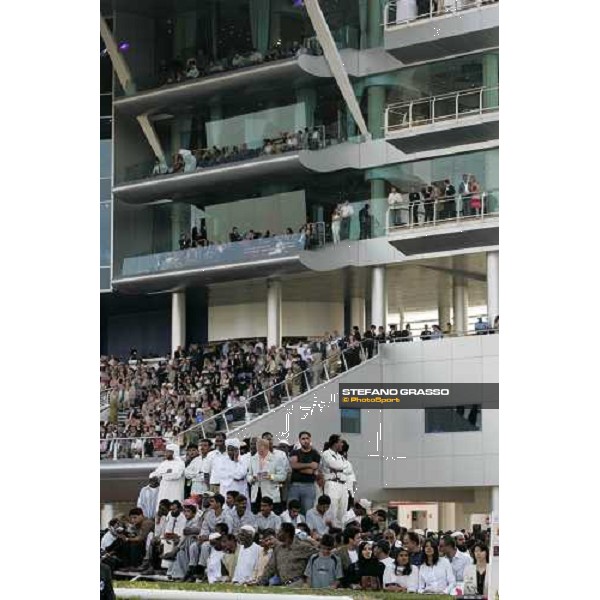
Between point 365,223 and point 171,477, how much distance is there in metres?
1.79

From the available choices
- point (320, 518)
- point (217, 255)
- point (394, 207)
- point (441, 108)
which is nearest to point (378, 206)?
point (394, 207)

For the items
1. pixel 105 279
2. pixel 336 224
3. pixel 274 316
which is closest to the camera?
pixel 336 224

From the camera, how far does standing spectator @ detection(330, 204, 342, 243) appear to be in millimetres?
10258

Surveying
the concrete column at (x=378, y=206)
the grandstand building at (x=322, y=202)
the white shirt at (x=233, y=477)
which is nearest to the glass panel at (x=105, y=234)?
the grandstand building at (x=322, y=202)

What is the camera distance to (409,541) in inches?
378

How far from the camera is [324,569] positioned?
9727 mm

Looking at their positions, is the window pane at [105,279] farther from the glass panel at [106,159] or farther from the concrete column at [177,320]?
the glass panel at [106,159]

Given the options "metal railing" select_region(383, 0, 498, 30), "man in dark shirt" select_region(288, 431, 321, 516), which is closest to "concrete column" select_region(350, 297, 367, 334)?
"man in dark shirt" select_region(288, 431, 321, 516)

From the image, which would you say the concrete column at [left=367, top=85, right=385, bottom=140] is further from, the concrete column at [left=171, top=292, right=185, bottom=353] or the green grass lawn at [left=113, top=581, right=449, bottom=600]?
the green grass lawn at [left=113, top=581, right=449, bottom=600]

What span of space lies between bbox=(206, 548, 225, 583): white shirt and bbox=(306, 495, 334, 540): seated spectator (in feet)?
1.84

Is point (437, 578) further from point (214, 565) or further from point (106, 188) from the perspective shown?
point (106, 188)
